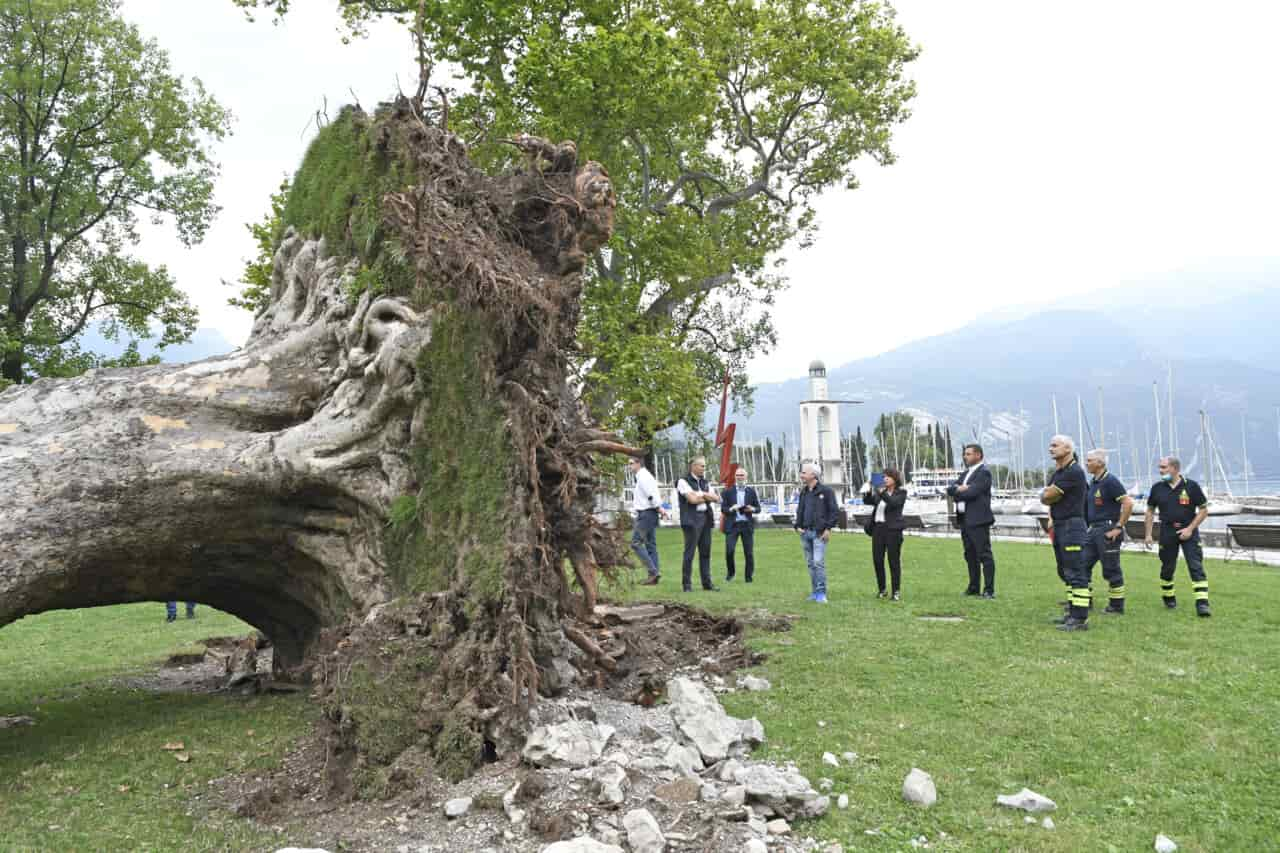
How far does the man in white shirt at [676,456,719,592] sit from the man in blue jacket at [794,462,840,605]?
1.56m

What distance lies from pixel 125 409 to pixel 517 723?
474cm

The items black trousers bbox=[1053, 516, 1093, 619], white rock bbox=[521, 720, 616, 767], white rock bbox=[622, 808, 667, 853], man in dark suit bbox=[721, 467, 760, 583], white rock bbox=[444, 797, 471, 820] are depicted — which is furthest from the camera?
man in dark suit bbox=[721, 467, 760, 583]

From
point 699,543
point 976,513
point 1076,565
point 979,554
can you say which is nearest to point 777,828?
point 1076,565

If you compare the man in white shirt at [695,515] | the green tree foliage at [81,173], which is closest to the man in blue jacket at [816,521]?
the man in white shirt at [695,515]

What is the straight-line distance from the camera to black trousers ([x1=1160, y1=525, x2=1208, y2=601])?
421 inches

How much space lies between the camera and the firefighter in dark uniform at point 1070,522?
389 inches

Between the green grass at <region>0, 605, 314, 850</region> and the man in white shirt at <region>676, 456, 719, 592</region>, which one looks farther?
the man in white shirt at <region>676, 456, 719, 592</region>

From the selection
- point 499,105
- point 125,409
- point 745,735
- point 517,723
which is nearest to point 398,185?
point 125,409

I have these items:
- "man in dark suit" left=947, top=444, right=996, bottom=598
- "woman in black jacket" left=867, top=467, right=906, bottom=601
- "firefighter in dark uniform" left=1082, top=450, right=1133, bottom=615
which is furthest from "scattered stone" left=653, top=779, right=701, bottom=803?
"man in dark suit" left=947, top=444, right=996, bottom=598

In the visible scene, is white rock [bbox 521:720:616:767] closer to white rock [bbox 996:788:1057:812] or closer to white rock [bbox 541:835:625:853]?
white rock [bbox 541:835:625:853]

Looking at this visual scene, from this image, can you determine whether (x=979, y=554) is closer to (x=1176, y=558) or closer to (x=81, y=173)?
(x=1176, y=558)

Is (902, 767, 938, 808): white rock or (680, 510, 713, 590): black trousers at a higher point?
(680, 510, 713, 590): black trousers

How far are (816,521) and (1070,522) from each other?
12.0 feet

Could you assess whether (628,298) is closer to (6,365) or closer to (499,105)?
(499,105)
